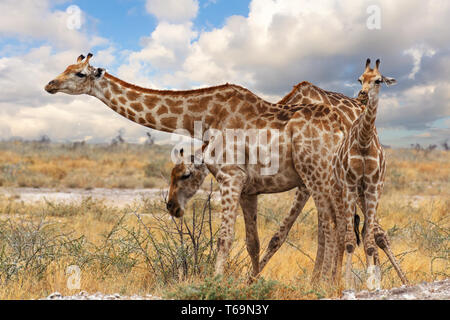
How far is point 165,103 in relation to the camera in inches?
203

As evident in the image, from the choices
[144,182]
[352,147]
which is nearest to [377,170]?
[352,147]

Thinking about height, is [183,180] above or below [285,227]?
above

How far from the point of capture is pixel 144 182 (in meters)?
18.7

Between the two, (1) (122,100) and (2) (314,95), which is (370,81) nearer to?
(2) (314,95)

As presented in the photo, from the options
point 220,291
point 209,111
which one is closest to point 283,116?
point 209,111

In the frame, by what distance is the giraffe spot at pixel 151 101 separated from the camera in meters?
5.20

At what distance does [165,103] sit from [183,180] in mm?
966

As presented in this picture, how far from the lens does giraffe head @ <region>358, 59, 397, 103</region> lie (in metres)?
4.38

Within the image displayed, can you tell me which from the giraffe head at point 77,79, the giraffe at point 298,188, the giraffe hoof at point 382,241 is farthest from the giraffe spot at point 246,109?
the giraffe hoof at point 382,241

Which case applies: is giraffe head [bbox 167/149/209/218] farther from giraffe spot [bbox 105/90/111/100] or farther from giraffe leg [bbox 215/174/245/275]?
giraffe spot [bbox 105/90/111/100]

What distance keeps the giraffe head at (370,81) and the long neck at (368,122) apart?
6 centimetres

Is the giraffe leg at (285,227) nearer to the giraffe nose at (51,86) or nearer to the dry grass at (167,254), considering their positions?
the dry grass at (167,254)
